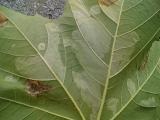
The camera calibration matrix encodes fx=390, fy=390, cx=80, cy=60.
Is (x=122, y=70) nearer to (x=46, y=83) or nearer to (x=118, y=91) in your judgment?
(x=118, y=91)

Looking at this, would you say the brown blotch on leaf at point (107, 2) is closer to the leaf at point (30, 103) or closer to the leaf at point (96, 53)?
the leaf at point (96, 53)

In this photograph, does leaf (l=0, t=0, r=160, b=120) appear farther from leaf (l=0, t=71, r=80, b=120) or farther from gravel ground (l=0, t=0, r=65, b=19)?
gravel ground (l=0, t=0, r=65, b=19)

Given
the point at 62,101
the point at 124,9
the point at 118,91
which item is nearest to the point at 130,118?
the point at 118,91

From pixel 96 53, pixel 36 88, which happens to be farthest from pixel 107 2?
pixel 36 88

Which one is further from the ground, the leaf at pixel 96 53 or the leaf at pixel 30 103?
the leaf at pixel 96 53

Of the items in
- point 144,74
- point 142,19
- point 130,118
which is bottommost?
point 130,118

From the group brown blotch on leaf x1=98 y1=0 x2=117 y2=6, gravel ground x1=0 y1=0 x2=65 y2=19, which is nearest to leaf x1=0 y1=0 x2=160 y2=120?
brown blotch on leaf x1=98 y1=0 x2=117 y2=6

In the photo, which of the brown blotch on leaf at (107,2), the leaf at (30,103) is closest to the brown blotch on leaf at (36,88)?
the leaf at (30,103)

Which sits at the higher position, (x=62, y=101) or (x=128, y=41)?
(x=128, y=41)
